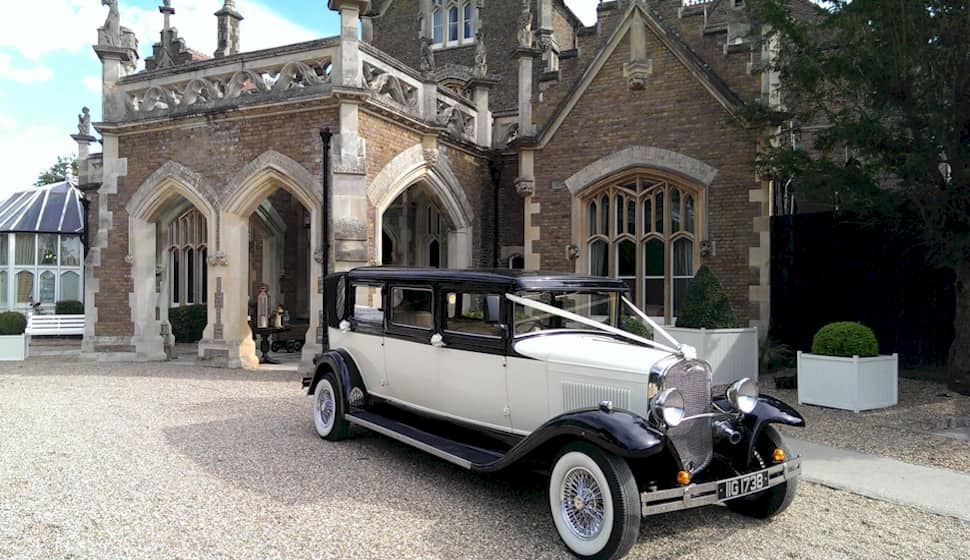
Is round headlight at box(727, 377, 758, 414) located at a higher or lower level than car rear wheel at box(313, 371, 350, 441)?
higher

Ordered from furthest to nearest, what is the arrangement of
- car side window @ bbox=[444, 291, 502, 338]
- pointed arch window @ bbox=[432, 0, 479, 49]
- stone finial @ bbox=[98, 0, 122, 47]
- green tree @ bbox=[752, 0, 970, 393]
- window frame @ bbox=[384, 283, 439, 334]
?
pointed arch window @ bbox=[432, 0, 479, 49] → stone finial @ bbox=[98, 0, 122, 47] → green tree @ bbox=[752, 0, 970, 393] → window frame @ bbox=[384, 283, 439, 334] → car side window @ bbox=[444, 291, 502, 338]

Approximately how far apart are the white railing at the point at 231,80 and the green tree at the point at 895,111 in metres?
6.90

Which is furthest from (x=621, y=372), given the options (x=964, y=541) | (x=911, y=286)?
(x=911, y=286)

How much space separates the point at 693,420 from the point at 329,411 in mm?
3943

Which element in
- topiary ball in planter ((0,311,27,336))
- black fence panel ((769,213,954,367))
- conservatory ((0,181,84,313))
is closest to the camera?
black fence panel ((769,213,954,367))

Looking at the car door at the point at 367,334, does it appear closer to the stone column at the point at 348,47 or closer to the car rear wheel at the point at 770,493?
the car rear wheel at the point at 770,493

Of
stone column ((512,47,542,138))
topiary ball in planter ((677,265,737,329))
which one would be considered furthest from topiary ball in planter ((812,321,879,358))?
stone column ((512,47,542,138))

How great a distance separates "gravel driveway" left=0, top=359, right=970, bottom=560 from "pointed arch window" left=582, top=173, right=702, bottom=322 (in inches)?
260

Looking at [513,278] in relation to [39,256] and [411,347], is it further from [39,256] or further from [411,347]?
[39,256]

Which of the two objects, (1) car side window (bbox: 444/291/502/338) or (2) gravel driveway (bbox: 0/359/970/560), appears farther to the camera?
(1) car side window (bbox: 444/291/502/338)

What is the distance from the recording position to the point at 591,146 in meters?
12.1

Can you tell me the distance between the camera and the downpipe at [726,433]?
14.0 ft

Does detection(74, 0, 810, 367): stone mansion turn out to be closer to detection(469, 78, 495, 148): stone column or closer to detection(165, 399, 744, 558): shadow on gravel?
detection(469, 78, 495, 148): stone column

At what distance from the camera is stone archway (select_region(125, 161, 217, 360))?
12.4 meters
